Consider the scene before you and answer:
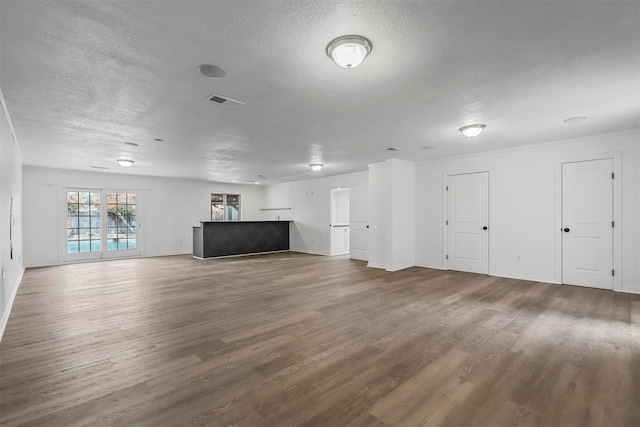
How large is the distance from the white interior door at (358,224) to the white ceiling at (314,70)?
3695 millimetres

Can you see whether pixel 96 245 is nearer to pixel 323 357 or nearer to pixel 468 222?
pixel 323 357

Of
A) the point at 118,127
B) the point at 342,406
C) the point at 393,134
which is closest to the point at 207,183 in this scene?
the point at 118,127

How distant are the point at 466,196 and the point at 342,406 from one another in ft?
17.8

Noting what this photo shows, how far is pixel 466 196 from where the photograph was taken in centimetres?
618

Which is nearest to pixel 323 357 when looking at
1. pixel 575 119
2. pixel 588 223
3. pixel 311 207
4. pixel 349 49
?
pixel 349 49

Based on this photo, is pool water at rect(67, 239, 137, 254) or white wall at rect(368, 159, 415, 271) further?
pool water at rect(67, 239, 137, 254)

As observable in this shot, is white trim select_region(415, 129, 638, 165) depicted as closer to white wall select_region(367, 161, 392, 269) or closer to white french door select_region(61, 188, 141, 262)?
white wall select_region(367, 161, 392, 269)

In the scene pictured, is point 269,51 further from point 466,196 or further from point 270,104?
point 466,196

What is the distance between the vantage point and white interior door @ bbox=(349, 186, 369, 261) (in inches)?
327

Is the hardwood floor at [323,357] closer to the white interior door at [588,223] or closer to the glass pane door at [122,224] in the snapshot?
the white interior door at [588,223]

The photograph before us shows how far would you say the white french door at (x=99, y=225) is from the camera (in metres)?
7.89

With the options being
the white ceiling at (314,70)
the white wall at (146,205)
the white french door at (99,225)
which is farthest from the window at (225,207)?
the white ceiling at (314,70)

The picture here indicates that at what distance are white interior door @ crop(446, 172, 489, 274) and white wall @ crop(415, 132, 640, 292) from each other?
0.43 feet

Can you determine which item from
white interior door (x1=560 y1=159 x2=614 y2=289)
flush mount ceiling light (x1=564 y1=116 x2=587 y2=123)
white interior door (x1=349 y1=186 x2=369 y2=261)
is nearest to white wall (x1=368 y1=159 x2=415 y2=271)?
white interior door (x1=349 y1=186 x2=369 y2=261)
